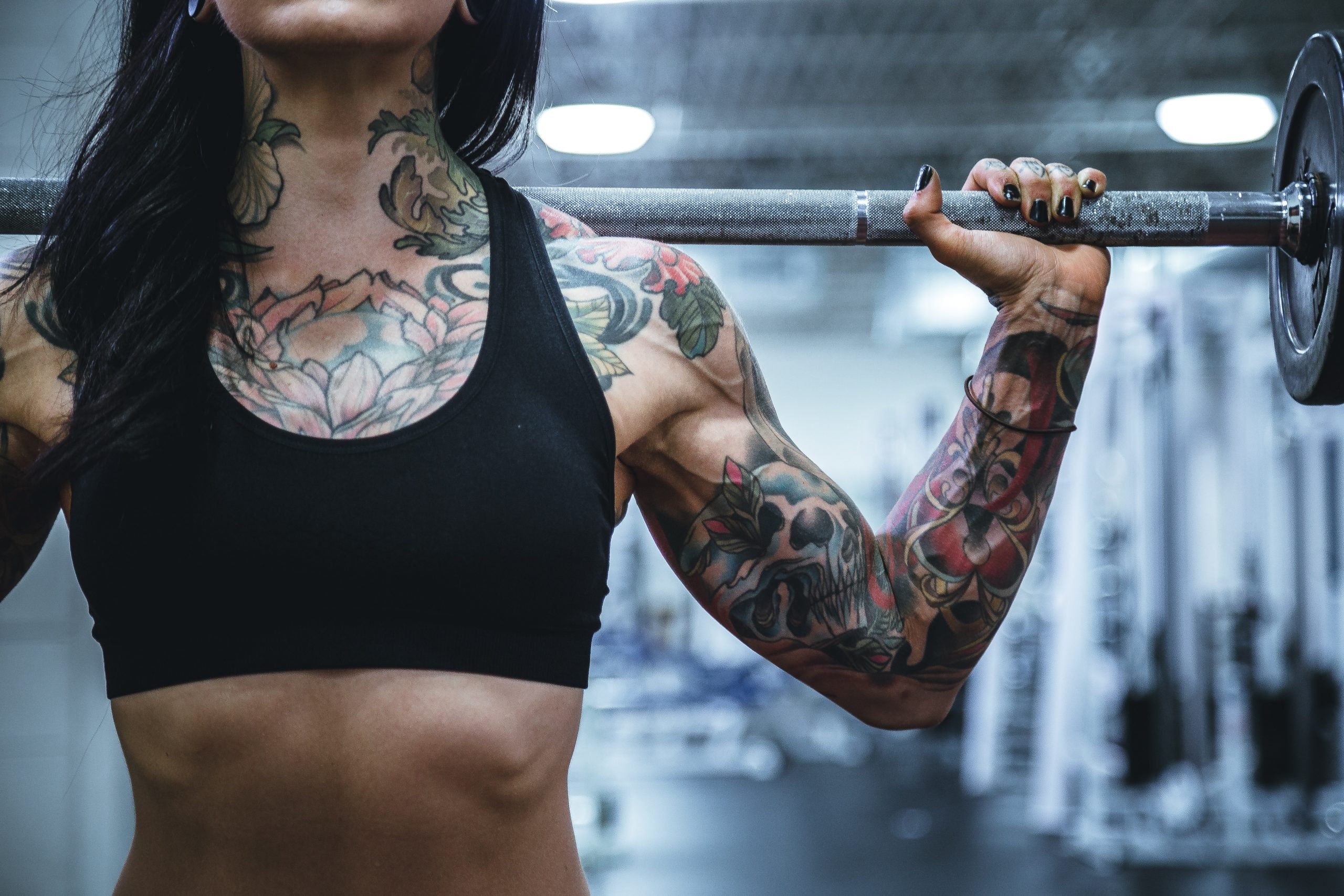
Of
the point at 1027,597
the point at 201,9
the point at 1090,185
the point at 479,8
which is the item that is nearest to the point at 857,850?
the point at 1027,597

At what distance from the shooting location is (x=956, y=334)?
12.3 m

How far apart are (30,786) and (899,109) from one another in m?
5.86

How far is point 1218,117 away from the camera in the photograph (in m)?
6.53

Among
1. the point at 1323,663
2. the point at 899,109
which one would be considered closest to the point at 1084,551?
the point at 1323,663

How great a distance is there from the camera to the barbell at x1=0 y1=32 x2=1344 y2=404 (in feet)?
3.93

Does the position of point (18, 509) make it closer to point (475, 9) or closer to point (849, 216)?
point (475, 9)

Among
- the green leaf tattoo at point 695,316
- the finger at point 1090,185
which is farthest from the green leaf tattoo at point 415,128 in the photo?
the finger at point 1090,185

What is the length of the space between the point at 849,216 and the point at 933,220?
0.09 m

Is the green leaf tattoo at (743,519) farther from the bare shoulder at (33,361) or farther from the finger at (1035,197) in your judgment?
the bare shoulder at (33,361)

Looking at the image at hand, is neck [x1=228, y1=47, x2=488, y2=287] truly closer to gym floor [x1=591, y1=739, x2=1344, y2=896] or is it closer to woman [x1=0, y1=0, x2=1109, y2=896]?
woman [x1=0, y1=0, x2=1109, y2=896]

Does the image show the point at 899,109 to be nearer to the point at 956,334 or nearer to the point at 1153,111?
the point at 1153,111

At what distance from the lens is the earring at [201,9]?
1045mm

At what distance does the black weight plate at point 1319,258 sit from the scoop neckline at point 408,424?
861mm

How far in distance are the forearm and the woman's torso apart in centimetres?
43
